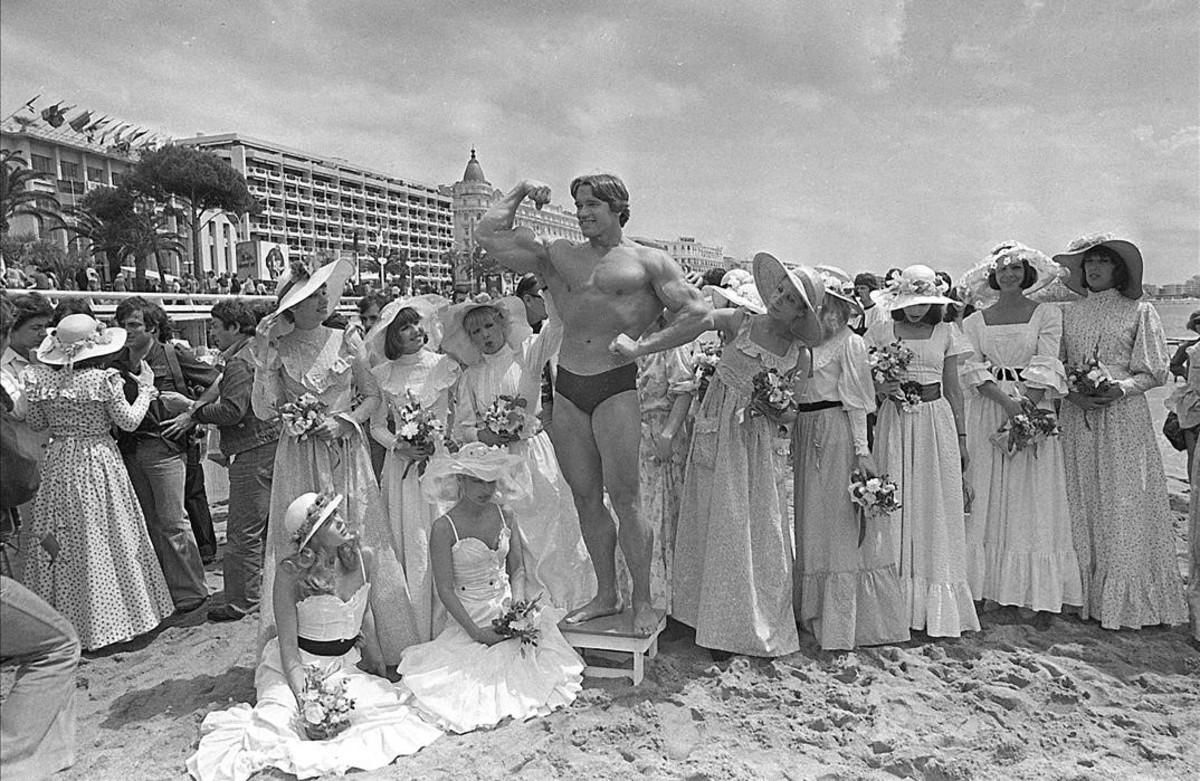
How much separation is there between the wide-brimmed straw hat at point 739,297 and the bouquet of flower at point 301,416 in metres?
2.35

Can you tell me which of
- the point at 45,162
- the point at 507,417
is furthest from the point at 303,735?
the point at 45,162

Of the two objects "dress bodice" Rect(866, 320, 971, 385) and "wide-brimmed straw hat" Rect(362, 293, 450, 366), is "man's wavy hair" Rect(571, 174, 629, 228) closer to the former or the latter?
"wide-brimmed straw hat" Rect(362, 293, 450, 366)

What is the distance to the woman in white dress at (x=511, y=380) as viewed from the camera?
4445 millimetres

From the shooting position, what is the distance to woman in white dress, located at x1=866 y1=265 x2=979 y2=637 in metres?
4.45

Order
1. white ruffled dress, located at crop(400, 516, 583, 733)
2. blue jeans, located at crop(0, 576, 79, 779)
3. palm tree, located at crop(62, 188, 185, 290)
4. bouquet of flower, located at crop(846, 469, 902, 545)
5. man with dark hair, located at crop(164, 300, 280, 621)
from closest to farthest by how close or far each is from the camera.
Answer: blue jeans, located at crop(0, 576, 79, 779) → white ruffled dress, located at crop(400, 516, 583, 733) → bouquet of flower, located at crop(846, 469, 902, 545) → man with dark hair, located at crop(164, 300, 280, 621) → palm tree, located at crop(62, 188, 185, 290)

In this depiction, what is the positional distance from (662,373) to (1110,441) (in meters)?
2.74

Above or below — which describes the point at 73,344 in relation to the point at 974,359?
above

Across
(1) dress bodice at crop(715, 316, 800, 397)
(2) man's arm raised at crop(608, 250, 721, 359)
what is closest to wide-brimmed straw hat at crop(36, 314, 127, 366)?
(2) man's arm raised at crop(608, 250, 721, 359)

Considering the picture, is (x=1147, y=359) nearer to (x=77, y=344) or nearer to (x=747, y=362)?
(x=747, y=362)

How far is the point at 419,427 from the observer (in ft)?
13.6

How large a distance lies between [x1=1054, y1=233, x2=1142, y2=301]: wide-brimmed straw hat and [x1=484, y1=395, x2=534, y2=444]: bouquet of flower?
351 cm

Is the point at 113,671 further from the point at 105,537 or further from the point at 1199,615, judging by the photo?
the point at 1199,615

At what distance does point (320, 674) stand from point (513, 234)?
7.83 ft

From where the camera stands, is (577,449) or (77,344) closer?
(577,449)
